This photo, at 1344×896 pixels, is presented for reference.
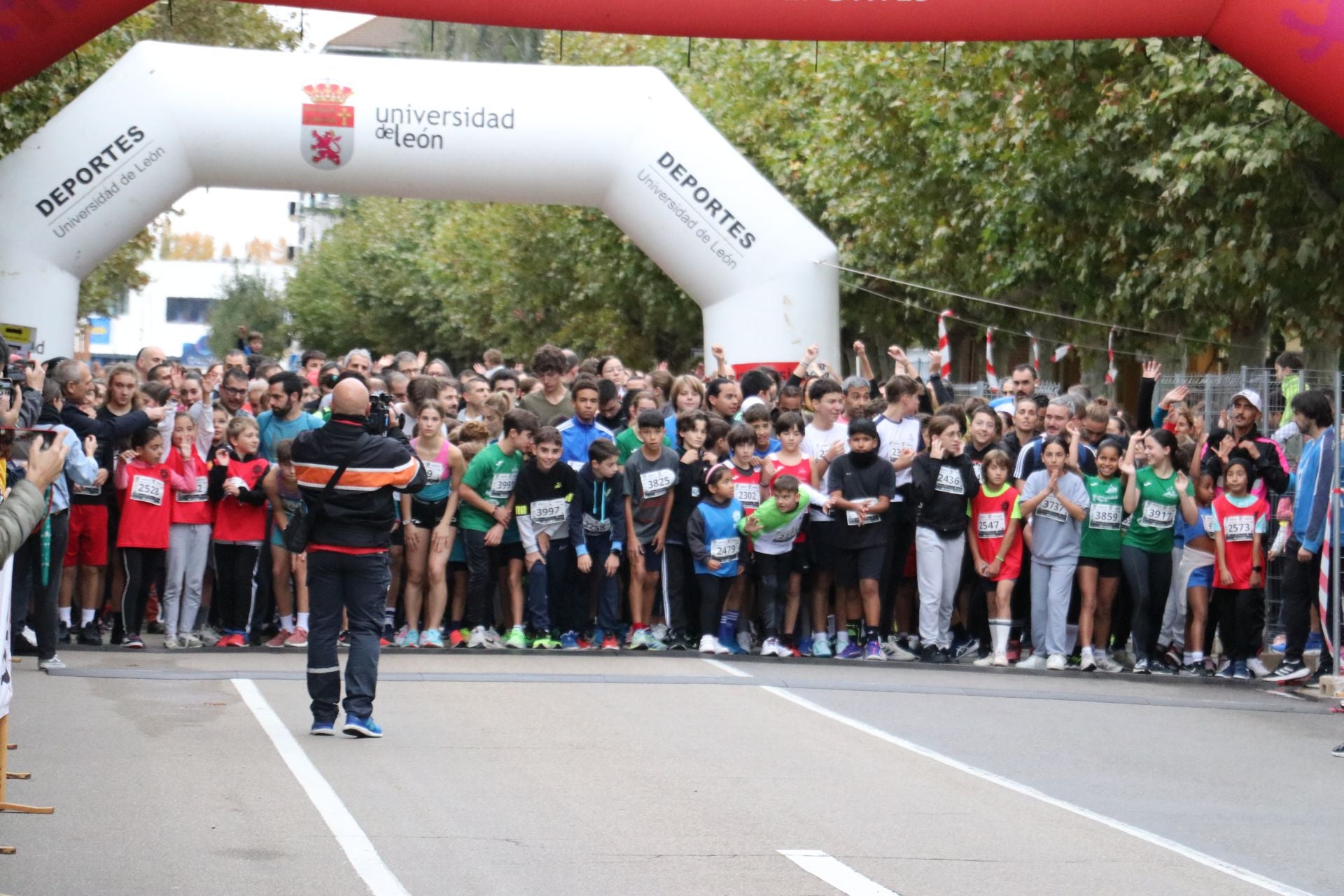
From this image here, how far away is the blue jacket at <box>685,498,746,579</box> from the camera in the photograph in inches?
541

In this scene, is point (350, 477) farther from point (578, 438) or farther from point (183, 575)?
point (578, 438)

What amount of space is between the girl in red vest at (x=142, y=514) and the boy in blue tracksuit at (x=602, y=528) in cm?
272

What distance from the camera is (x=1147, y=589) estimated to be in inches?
544

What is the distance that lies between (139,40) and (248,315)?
176 feet

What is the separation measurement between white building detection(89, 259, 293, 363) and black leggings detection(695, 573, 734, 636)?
7743 cm

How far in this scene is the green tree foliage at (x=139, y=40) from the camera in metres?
23.7

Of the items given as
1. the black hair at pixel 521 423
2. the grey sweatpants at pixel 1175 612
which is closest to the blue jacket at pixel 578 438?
the black hair at pixel 521 423

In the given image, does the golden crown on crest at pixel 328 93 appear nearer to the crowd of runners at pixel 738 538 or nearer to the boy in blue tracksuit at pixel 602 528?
the crowd of runners at pixel 738 538

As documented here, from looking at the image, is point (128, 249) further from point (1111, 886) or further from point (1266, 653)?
point (1111, 886)

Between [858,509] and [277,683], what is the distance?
437 centimetres

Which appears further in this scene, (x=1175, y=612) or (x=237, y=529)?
(x=1175, y=612)

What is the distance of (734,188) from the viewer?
1845 centimetres

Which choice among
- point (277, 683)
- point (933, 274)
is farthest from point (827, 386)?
point (933, 274)

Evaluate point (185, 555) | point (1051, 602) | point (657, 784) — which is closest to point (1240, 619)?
point (1051, 602)
